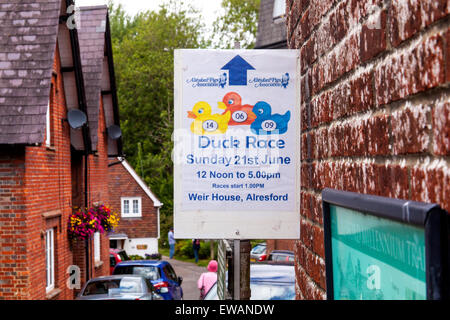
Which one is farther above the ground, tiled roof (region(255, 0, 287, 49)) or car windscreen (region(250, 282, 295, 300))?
tiled roof (region(255, 0, 287, 49))

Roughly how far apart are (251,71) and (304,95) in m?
0.28

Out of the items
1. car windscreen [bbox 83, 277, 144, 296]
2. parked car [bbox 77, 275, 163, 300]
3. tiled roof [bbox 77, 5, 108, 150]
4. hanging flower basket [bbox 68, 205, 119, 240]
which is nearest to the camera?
parked car [bbox 77, 275, 163, 300]

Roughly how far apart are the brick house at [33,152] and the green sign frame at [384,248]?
956 cm

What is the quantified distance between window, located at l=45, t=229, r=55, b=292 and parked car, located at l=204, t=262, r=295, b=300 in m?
6.25

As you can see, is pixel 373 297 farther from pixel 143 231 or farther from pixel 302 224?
pixel 143 231

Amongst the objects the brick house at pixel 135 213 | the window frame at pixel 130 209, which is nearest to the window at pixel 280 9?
the brick house at pixel 135 213

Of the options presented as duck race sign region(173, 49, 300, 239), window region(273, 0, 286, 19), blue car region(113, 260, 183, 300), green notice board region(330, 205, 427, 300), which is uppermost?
window region(273, 0, 286, 19)

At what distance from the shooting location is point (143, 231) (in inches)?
1474

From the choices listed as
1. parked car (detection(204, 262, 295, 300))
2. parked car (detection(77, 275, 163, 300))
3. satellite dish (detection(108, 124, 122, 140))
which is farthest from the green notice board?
satellite dish (detection(108, 124, 122, 140))

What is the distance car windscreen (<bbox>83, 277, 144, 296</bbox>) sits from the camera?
41.8 feet

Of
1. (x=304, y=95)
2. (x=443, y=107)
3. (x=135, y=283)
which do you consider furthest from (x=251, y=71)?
(x=135, y=283)

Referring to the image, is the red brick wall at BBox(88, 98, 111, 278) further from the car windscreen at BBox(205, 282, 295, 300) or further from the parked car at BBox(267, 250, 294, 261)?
the car windscreen at BBox(205, 282, 295, 300)

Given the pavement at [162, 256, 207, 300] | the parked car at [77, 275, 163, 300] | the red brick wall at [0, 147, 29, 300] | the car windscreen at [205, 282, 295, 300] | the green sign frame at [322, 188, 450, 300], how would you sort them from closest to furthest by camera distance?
the green sign frame at [322, 188, 450, 300], the car windscreen at [205, 282, 295, 300], the red brick wall at [0, 147, 29, 300], the parked car at [77, 275, 163, 300], the pavement at [162, 256, 207, 300]

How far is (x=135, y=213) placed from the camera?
3759cm
